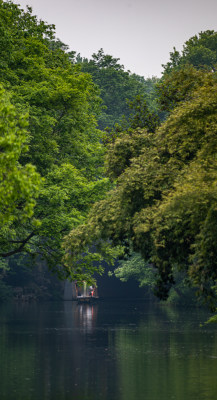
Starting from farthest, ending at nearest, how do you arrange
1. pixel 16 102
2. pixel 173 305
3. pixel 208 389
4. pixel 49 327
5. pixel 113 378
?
pixel 173 305 < pixel 49 327 < pixel 16 102 < pixel 113 378 < pixel 208 389

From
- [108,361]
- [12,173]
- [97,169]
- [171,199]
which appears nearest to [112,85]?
[97,169]

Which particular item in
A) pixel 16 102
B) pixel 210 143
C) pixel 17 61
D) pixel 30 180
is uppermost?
pixel 17 61

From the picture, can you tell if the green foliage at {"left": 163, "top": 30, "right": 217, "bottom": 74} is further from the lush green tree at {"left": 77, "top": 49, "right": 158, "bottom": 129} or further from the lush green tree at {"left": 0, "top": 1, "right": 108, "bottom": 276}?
the lush green tree at {"left": 0, "top": 1, "right": 108, "bottom": 276}

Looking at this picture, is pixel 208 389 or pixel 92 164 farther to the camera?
pixel 92 164

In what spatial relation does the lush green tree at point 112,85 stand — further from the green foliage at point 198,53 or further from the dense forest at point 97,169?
the dense forest at point 97,169

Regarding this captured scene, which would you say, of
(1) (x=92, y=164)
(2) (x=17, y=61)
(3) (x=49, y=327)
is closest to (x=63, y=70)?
Answer: (2) (x=17, y=61)

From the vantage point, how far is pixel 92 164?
120ft

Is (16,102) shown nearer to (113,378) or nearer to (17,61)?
(17,61)

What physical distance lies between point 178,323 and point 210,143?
2265 centimetres

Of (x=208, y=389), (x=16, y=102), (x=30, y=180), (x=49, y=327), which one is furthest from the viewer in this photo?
(x=49, y=327)

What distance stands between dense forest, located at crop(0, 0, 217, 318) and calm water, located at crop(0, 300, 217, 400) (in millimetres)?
2458

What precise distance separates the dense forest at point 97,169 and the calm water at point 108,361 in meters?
2.46

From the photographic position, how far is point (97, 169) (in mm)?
36312

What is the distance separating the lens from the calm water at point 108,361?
54.2ft
